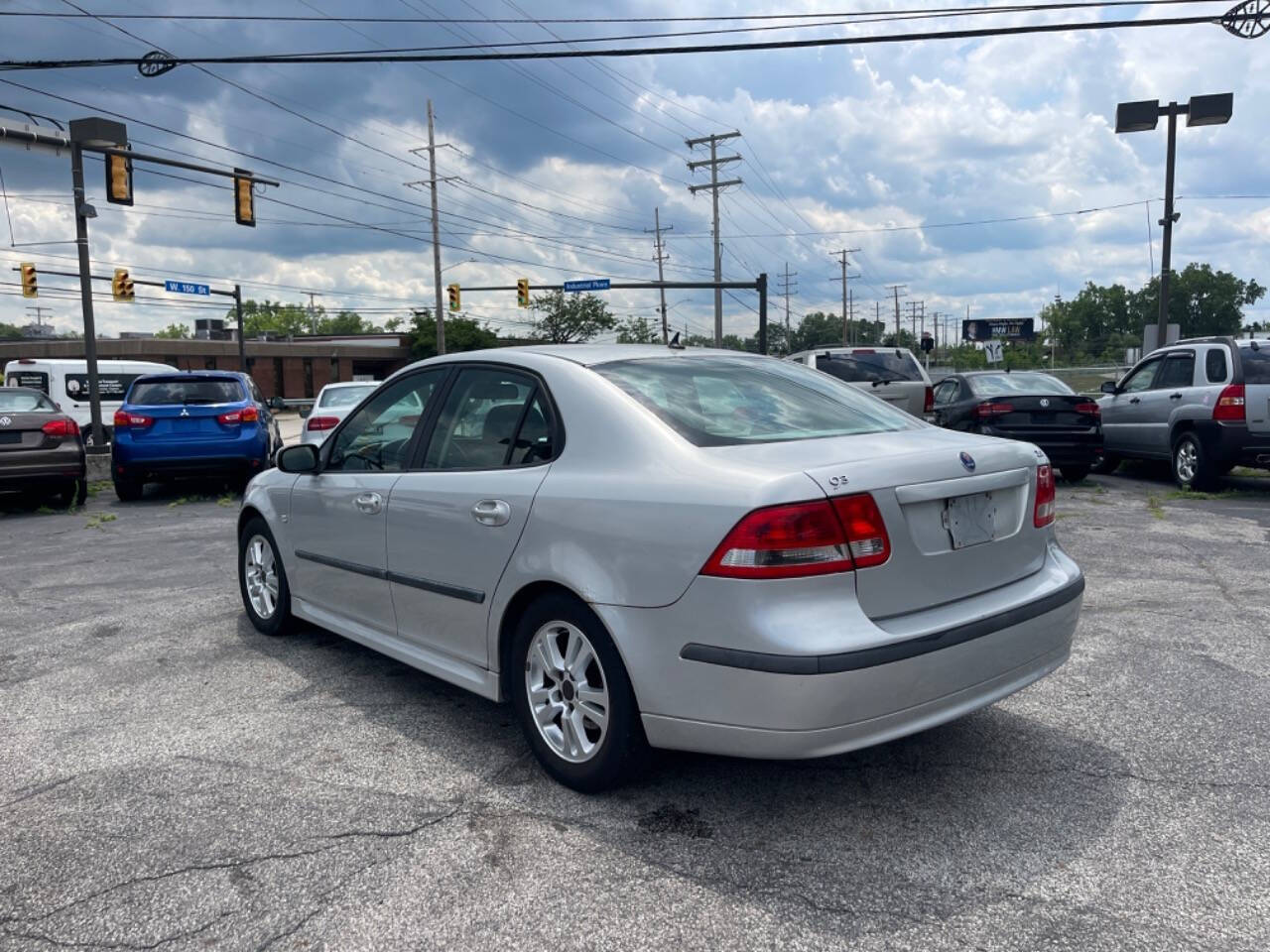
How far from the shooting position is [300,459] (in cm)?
501

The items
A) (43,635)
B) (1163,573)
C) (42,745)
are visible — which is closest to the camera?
(42,745)

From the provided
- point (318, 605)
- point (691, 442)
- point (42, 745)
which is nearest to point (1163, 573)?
point (691, 442)

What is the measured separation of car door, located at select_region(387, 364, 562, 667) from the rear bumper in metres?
0.67

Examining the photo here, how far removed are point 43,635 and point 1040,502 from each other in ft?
17.8

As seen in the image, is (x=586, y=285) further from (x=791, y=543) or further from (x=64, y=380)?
(x=791, y=543)

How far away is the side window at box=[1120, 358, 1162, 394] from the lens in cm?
1291

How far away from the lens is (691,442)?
335 centimetres

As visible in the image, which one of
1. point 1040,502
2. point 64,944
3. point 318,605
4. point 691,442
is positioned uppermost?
point 691,442

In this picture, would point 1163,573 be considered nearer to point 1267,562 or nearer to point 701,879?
point 1267,562

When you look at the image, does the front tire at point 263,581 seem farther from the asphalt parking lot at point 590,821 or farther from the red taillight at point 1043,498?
the red taillight at point 1043,498

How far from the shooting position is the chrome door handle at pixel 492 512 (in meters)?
3.65

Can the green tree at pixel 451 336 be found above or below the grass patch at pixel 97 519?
above

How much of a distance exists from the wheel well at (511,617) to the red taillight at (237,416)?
10186 mm

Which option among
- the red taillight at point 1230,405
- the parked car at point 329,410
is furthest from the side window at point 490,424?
the red taillight at point 1230,405
